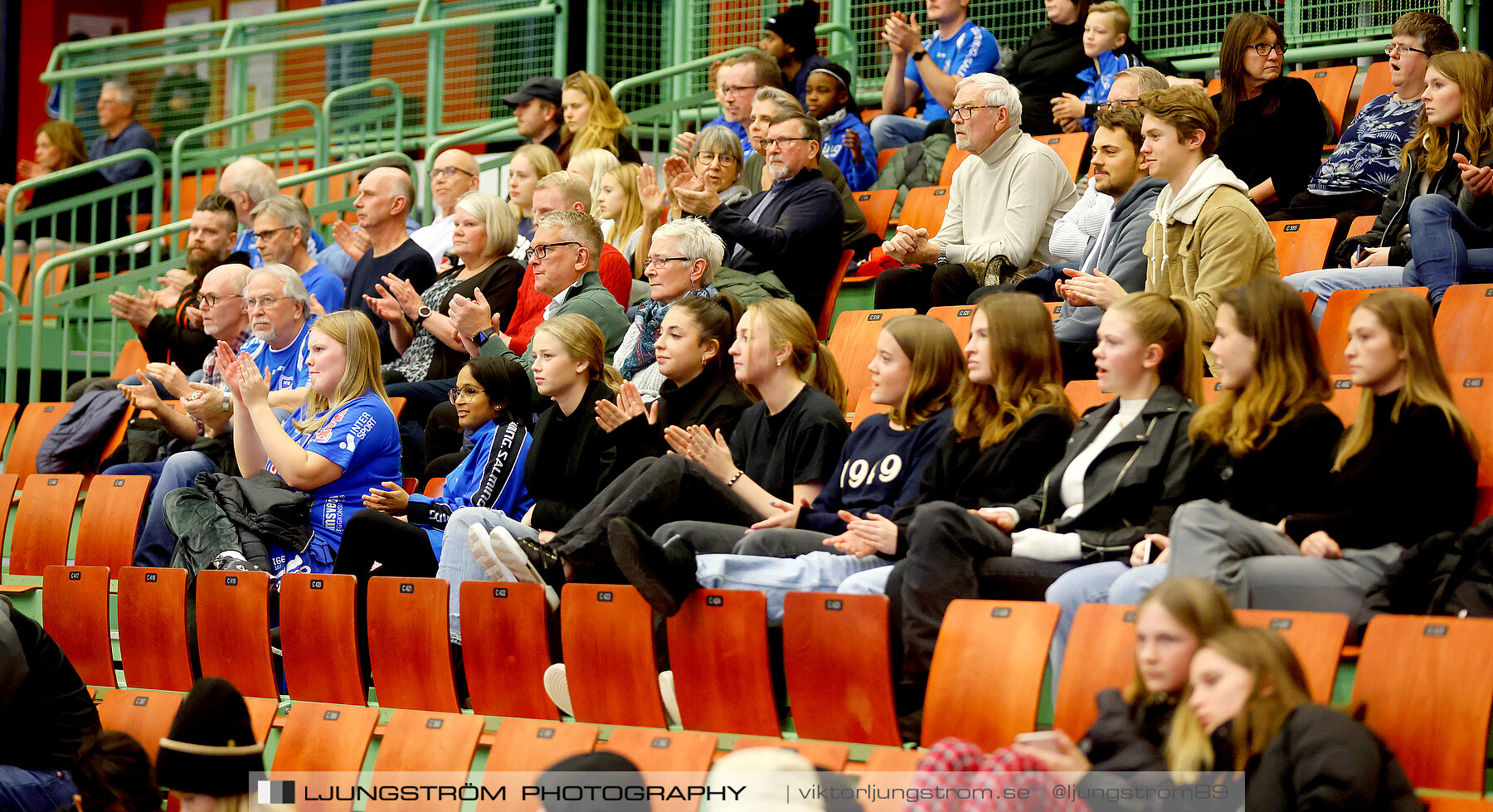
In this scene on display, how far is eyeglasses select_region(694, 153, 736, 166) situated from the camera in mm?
5633

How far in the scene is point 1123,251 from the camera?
4.26 m

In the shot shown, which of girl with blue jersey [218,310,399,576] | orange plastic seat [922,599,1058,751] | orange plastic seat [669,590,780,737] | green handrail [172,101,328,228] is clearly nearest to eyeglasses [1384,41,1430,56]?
orange plastic seat [922,599,1058,751]

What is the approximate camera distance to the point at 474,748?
324 centimetres

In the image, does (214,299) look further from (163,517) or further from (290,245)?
(163,517)

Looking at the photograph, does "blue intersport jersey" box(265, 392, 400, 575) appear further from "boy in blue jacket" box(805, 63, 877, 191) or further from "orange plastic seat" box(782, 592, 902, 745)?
"boy in blue jacket" box(805, 63, 877, 191)

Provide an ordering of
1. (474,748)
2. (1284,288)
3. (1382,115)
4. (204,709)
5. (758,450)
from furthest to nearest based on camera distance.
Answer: (1382,115), (758,450), (474,748), (1284,288), (204,709)

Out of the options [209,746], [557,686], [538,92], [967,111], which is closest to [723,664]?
[557,686]

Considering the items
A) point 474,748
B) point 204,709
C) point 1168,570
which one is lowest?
point 474,748

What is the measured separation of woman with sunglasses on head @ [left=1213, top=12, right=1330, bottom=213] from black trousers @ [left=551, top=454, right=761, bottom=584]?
2.39 meters

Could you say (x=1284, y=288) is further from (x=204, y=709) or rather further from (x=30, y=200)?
(x=30, y=200)

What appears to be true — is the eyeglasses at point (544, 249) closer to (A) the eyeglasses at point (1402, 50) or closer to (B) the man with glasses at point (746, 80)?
(B) the man with glasses at point (746, 80)

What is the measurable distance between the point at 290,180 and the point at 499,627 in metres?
4.19

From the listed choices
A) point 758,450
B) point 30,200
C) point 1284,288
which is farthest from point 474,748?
point 30,200

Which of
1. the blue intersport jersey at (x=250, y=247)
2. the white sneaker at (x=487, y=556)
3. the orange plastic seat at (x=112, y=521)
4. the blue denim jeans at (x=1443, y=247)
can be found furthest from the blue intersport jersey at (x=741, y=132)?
the white sneaker at (x=487, y=556)
